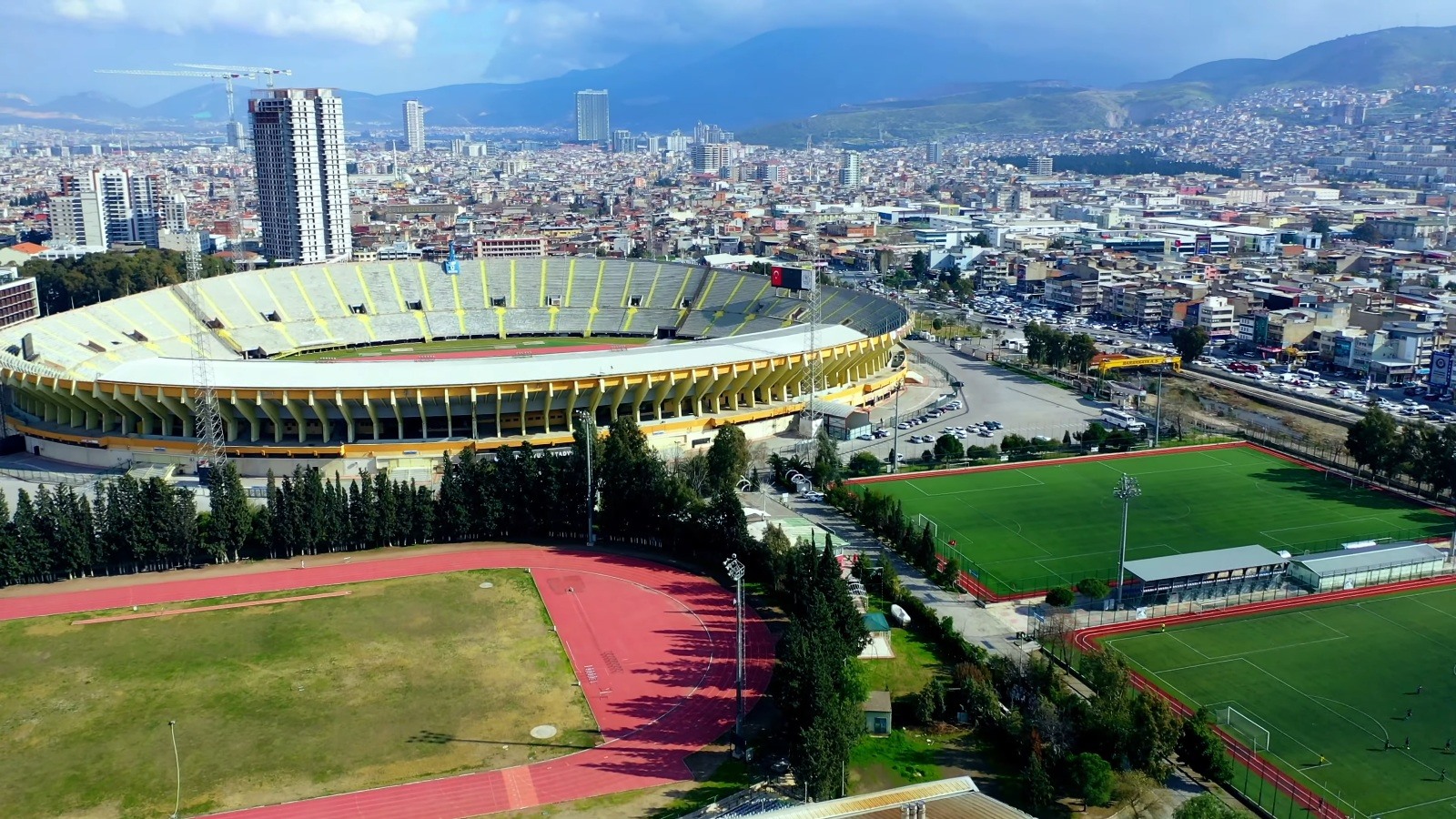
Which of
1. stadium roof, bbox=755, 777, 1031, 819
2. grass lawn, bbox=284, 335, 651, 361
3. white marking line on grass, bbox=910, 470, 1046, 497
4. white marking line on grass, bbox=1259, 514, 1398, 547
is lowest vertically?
white marking line on grass, bbox=1259, 514, 1398, 547

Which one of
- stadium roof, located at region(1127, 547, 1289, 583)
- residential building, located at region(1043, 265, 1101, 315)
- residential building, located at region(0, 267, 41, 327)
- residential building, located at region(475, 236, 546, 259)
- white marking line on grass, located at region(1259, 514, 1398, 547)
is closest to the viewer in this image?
stadium roof, located at region(1127, 547, 1289, 583)

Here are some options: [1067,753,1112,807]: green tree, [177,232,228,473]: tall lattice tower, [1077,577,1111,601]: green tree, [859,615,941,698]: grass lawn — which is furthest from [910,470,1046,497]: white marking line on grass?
[177,232,228,473]: tall lattice tower

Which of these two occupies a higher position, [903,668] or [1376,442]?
[1376,442]

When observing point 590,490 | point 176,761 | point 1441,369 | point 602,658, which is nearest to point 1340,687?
point 602,658

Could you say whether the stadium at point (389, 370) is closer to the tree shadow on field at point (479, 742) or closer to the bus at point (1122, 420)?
the bus at point (1122, 420)

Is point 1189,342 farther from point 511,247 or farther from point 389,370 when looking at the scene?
point 511,247

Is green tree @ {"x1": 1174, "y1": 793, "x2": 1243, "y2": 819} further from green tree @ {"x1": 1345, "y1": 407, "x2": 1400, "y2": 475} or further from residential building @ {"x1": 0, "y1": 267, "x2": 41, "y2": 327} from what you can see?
residential building @ {"x1": 0, "y1": 267, "x2": 41, "y2": 327}
